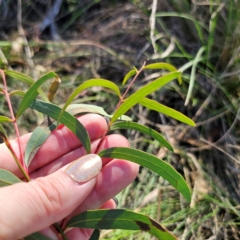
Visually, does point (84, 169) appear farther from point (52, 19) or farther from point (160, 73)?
point (52, 19)

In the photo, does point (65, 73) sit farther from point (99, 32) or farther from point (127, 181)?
point (127, 181)

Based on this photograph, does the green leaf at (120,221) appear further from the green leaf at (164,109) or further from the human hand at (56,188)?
the green leaf at (164,109)

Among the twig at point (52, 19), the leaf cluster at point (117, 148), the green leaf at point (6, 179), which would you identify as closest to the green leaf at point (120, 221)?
the leaf cluster at point (117, 148)

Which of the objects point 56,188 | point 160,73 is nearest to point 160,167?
point 56,188

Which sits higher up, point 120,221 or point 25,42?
point 25,42

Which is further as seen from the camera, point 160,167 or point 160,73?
point 160,73

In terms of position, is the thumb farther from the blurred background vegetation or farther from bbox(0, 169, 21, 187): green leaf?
the blurred background vegetation


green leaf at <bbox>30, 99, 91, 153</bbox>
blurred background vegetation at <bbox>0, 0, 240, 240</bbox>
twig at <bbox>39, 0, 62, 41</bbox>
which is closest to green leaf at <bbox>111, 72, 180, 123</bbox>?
green leaf at <bbox>30, 99, 91, 153</bbox>
